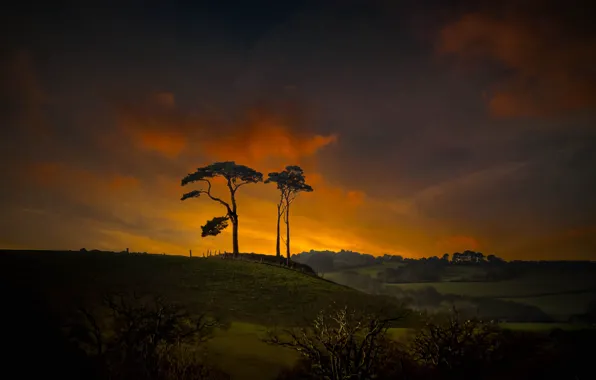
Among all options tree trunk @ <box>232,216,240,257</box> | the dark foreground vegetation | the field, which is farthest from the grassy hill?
the field

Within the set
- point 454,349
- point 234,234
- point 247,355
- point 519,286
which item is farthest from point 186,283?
point 519,286

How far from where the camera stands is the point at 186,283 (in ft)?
207

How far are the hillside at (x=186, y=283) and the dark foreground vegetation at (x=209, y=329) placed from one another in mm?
164

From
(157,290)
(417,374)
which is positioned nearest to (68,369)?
(417,374)

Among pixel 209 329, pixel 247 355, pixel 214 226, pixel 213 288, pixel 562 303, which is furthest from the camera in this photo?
pixel 562 303

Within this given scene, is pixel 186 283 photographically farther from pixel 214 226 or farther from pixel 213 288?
pixel 214 226

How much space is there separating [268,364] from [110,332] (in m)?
15.7

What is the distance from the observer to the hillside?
54.1 metres

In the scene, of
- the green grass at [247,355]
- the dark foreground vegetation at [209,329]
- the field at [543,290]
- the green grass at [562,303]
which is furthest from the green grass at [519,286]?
the green grass at [247,355]

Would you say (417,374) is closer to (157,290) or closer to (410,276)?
(157,290)

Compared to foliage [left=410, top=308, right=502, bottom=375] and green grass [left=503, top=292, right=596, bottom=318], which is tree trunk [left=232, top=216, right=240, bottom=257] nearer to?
foliage [left=410, top=308, right=502, bottom=375]

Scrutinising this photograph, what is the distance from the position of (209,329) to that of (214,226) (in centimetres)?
4877

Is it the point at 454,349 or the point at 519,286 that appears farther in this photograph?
the point at 519,286

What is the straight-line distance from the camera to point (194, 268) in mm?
71250
